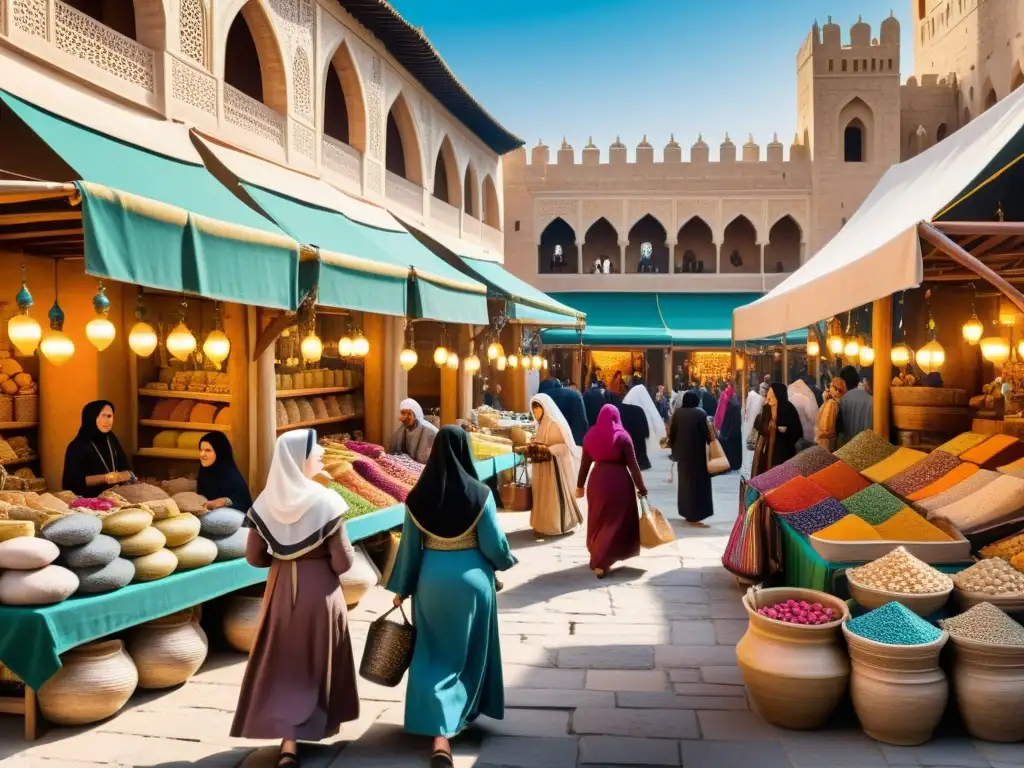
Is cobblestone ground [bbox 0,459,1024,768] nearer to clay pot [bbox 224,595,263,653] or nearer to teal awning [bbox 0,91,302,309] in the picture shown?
clay pot [bbox 224,595,263,653]

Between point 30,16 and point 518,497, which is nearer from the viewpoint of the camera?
point 30,16

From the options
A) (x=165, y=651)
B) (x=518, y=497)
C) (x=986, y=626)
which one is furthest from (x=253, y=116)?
(x=986, y=626)

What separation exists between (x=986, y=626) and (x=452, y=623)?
2394 millimetres

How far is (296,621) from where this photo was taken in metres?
3.65

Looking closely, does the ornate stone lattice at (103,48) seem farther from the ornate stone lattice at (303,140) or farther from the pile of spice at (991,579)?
the pile of spice at (991,579)

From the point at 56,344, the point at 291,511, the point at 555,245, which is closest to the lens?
the point at 291,511

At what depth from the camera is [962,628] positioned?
3.94m

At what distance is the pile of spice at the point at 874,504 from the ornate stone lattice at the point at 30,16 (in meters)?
6.06

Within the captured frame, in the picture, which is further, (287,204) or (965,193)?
(287,204)

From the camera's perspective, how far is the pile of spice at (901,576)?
4.19 meters

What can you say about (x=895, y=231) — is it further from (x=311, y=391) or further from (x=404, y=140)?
(x=404, y=140)

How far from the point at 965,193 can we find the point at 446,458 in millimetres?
3733

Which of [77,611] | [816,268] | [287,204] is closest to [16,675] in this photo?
[77,611]

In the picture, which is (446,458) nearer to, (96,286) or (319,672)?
(319,672)
